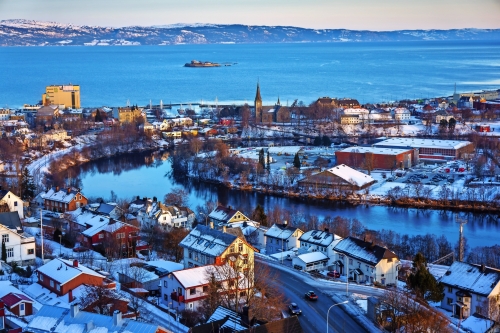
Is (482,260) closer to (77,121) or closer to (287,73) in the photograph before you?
(77,121)

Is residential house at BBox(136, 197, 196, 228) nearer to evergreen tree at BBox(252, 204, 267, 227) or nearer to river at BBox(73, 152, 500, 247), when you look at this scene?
evergreen tree at BBox(252, 204, 267, 227)

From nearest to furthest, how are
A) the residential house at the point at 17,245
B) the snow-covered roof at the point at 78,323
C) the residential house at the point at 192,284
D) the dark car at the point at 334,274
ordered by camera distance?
1. the snow-covered roof at the point at 78,323
2. the residential house at the point at 192,284
3. the residential house at the point at 17,245
4. the dark car at the point at 334,274

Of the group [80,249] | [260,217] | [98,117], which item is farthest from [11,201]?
[98,117]

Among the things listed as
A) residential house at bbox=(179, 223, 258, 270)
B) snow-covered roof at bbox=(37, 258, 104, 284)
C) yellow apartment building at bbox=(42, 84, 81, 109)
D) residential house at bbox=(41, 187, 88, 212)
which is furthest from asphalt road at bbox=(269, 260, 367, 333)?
yellow apartment building at bbox=(42, 84, 81, 109)

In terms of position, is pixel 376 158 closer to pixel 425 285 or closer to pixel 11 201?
pixel 11 201

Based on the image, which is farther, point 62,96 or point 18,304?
point 62,96

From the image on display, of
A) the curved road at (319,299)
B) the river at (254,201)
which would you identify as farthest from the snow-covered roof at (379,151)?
the curved road at (319,299)

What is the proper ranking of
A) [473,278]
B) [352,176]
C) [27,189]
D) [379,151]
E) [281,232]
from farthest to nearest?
[379,151]
[352,176]
[27,189]
[281,232]
[473,278]

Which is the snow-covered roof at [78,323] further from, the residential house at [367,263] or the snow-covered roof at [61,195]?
the snow-covered roof at [61,195]
